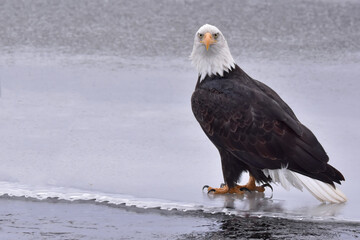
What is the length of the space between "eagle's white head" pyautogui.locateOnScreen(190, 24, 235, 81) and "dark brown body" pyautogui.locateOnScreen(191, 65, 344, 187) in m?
0.07

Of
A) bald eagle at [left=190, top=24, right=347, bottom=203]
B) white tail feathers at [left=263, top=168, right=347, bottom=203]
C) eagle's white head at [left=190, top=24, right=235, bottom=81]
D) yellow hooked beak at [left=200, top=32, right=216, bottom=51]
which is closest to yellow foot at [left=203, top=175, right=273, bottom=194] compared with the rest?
bald eagle at [left=190, top=24, right=347, bottom=203]

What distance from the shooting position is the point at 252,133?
4.55 metres

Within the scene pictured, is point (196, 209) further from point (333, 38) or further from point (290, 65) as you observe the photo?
point (333, 38)

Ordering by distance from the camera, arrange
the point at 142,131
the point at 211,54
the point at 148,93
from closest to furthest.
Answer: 1. the point at 211,54
2. the point at 142,131
3. the point at 148,93

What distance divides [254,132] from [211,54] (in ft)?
2.14

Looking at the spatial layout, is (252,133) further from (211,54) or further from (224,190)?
(211,54)

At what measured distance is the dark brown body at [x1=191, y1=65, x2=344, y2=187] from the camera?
4.40 metres

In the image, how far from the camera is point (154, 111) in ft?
19.9

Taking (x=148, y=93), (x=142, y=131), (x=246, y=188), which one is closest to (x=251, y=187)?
(x=246, y=188)

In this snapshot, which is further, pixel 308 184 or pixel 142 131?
pixel 142 131

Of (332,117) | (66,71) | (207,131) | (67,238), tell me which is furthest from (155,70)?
(67,238)

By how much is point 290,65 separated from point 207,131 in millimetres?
2743

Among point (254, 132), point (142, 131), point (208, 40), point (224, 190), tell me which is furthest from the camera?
point (142, 131)

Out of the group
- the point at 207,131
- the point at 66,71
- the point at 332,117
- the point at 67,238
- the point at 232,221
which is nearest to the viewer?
the point at 67,238
